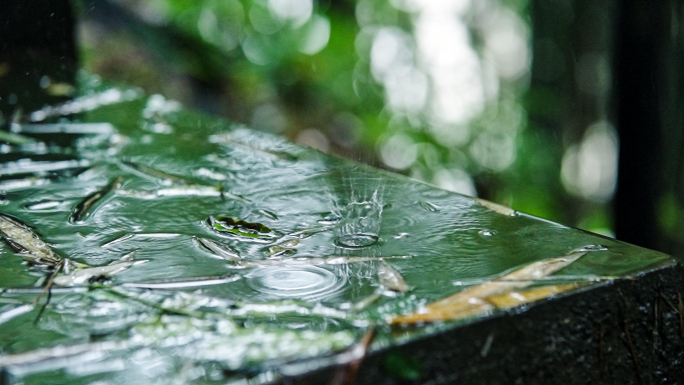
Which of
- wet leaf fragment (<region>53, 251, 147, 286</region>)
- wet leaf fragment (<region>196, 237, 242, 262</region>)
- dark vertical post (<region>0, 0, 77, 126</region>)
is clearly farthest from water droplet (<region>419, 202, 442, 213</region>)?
dark vertical post (<region>0, 0, 77, 126</region>)

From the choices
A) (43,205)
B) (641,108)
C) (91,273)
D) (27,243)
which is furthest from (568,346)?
(641,108)

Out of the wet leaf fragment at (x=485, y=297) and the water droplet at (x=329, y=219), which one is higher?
the water droplet at (x=329, y=219)

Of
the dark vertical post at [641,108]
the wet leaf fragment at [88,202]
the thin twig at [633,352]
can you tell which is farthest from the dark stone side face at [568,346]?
the dark vertical post at [641,108]

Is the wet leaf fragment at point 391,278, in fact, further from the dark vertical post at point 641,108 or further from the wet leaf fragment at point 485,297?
the dark vertical post at point 641,108

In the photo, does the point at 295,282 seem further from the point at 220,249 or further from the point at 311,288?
the point at 220,249

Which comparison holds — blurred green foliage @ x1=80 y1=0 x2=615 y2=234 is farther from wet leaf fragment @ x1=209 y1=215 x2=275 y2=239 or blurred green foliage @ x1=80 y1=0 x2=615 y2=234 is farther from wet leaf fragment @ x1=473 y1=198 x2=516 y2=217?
wet leaf fragment @ x1=209 y1=215 x2=275 y2=239

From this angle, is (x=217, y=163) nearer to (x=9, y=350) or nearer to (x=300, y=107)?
(x=9, y=350)
